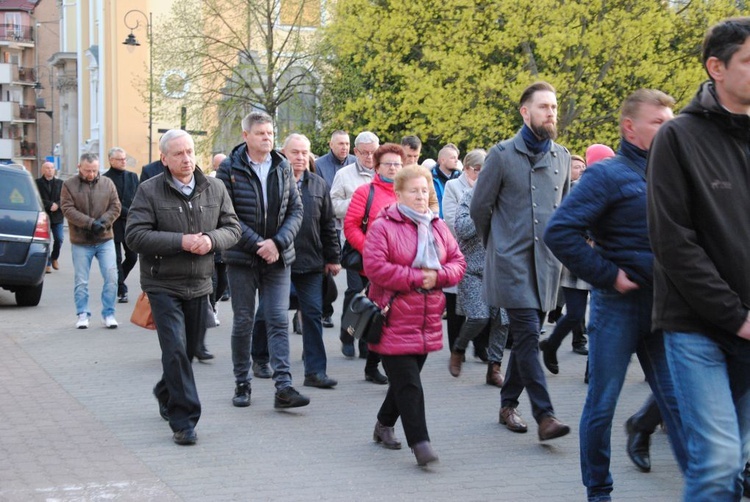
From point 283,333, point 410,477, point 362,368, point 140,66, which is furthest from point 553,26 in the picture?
point 140,66

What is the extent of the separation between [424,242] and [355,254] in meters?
2.38

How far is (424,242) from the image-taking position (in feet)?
20.7

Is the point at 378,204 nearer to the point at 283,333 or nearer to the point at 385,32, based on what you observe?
A: the point at 283,333

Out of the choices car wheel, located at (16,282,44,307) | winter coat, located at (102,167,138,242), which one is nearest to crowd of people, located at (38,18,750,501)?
winter coat, located at (102,167,138,242)

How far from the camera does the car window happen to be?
14.3 meters

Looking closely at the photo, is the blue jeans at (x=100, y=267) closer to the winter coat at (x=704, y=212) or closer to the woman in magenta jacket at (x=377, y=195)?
the woman in magenta jacket at (x=377, y=195)

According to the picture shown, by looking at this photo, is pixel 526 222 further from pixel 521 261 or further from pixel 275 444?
pixel 275 444

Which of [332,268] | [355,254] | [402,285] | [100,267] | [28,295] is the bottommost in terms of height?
[28,295]

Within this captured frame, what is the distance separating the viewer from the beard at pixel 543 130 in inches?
257

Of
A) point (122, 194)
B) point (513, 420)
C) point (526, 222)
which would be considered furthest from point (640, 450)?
point (122, 194)

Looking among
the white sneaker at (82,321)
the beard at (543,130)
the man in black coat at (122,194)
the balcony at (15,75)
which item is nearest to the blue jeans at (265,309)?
the beard at (543,130)

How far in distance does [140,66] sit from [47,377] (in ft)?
154

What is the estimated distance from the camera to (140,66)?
53938 millimetres

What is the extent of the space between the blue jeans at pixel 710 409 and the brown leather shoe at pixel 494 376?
15.9 ft
